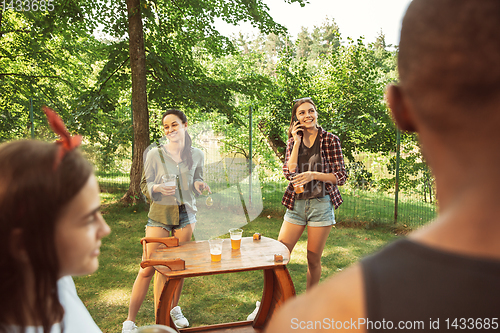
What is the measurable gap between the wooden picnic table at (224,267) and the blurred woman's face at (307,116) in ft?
3.96

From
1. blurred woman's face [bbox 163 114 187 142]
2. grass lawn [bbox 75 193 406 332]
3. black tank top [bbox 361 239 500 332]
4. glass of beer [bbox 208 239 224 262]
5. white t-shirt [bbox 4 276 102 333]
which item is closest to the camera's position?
black tank top [bbox 361 239 500 332]

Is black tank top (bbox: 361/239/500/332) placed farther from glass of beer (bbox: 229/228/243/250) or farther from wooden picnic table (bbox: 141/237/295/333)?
glass of beer (bbox: 229/228/243/250)

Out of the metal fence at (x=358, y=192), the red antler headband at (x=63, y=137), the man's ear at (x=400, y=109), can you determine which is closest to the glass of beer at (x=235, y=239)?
the red antler headband at (x=63, y=137)

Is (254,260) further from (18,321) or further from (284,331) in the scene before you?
(284,331)


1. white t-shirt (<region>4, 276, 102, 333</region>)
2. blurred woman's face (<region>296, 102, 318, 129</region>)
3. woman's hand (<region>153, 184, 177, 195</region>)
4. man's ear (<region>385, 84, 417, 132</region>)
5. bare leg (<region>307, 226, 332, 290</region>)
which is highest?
blurred woman's face (<region>296, 102, 318, 129</region>)

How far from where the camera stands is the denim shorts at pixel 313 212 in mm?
3102

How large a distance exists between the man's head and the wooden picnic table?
222cm

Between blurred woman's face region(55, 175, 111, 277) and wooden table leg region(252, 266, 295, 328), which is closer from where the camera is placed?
blurred woman's face region(55, 175, 111, 277)

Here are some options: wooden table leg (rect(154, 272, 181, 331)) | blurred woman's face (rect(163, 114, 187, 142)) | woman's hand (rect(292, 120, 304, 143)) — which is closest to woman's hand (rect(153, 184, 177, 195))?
blurred woman's face (rect(163, 114, 187, 142))

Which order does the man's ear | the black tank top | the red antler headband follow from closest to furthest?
the black tank top, the man's ear, the red antler headband

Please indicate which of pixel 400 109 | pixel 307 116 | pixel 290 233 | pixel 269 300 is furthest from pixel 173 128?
pixel 400 109

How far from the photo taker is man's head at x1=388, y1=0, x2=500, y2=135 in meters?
0.39

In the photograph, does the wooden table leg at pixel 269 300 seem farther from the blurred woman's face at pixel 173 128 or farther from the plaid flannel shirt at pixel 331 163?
A: the blurred woman's face at pixel 173 128

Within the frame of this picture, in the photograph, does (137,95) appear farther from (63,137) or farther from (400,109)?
(400,109)
